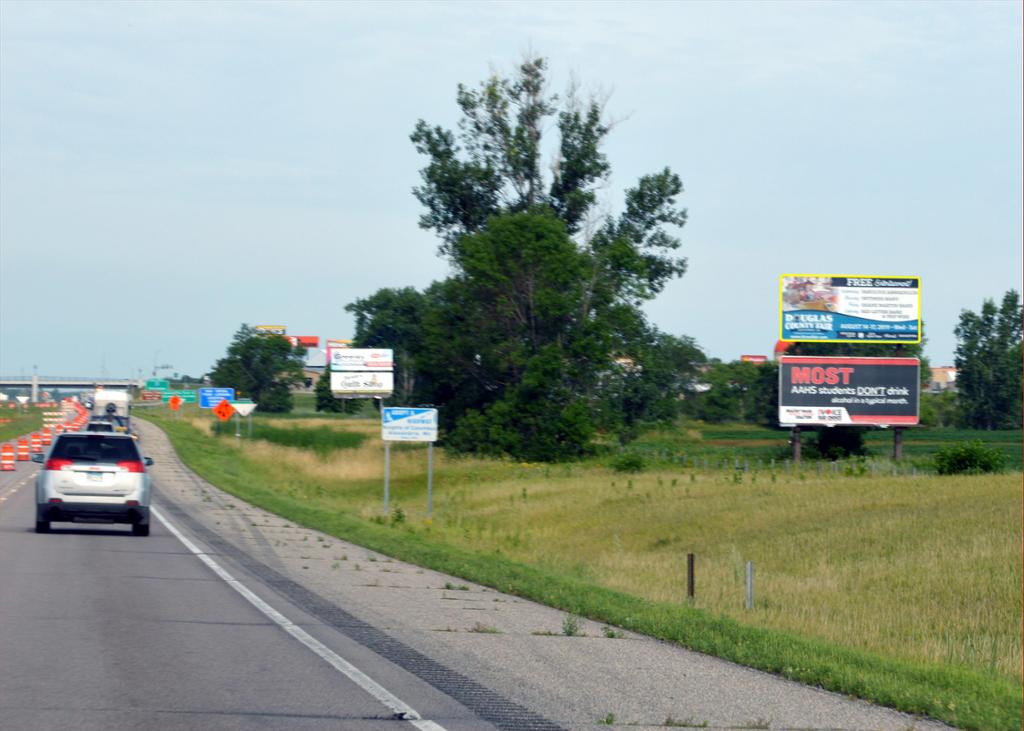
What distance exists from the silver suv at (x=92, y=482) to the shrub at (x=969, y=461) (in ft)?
133

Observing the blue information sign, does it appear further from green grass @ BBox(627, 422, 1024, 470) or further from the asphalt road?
the asphalt road

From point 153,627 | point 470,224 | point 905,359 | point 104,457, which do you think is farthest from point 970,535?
point 470,224

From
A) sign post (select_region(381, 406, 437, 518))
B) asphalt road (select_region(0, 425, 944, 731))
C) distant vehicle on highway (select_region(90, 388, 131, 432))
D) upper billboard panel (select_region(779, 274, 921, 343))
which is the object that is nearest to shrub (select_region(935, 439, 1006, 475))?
upper billboard panel (select_region(779, 274, 921, 343))

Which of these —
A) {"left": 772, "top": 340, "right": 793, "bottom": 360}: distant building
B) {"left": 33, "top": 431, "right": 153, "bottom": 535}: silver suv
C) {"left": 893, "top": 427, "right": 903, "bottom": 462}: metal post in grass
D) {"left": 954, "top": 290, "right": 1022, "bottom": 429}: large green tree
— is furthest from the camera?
{"left": 954, "top": 290, "right": 1022, "bottom": 429}: large green tree

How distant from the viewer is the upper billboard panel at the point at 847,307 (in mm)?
62938

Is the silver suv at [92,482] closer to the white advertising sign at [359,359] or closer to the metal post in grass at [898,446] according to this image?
the metal post in grass at [898,446]

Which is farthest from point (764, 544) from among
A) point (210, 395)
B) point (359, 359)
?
point (359, 359)

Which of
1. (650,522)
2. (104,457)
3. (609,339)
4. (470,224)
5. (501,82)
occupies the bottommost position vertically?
(650,522)

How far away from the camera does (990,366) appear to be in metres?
127

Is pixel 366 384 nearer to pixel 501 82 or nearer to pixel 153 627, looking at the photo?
pixel 501 82

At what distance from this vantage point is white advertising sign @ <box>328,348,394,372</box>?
94.2m

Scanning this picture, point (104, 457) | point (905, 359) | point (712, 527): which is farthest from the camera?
point (905, 359)

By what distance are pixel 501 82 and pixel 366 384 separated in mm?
27926

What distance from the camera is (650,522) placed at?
129 feet
